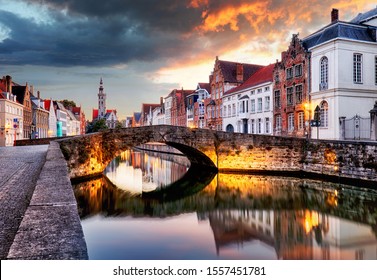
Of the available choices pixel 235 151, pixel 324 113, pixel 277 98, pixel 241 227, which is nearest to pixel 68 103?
pixel 277 98

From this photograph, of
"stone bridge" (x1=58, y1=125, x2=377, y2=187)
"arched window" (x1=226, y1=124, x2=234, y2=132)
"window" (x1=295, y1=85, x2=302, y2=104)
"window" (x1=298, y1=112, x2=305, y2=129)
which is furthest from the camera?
"arched window" (x1=226, y1=124, x2=234, y2=132)

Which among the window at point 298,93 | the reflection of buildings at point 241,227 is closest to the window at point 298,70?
the window at point 298,93

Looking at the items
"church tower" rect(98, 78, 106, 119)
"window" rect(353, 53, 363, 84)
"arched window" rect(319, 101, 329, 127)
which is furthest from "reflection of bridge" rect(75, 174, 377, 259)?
"church tower" rect(98, 78, 106, 119)

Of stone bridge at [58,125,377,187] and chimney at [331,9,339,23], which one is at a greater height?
chimney at [331,9,339,23]

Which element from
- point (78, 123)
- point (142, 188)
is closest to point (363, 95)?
point (142, 188)

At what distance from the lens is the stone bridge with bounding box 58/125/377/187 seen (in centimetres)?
1555

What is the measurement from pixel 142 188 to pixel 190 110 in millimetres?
27888

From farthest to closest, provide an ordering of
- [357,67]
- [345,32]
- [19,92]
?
[19,92] < [357,67] < [345,32]

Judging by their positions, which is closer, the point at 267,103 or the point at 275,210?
the point at 275,210

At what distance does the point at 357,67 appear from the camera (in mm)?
19984

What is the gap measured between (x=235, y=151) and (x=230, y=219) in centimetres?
849

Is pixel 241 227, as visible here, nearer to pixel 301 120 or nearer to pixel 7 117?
pixel 301 120

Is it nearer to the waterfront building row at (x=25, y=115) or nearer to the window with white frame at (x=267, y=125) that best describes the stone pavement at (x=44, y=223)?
the window with white frame at (x=267, y=125)

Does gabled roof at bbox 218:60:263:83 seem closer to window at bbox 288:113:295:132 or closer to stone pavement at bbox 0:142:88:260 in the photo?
window at bbox 288:113:295:132
